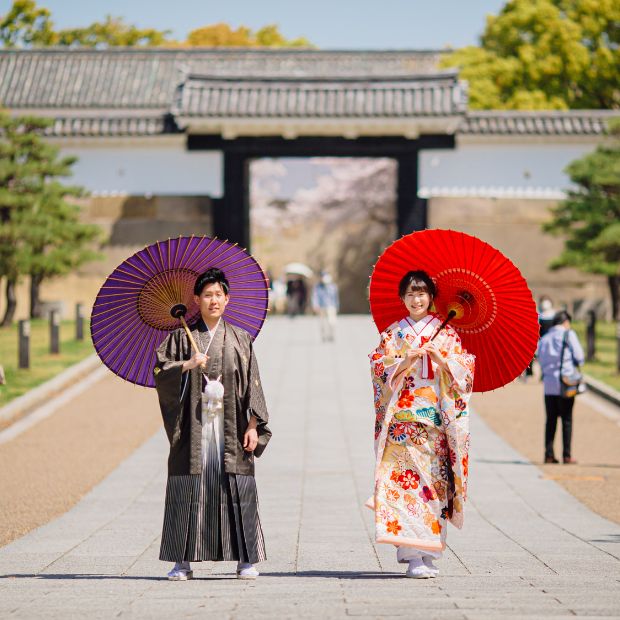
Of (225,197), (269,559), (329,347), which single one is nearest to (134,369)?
(269,559)

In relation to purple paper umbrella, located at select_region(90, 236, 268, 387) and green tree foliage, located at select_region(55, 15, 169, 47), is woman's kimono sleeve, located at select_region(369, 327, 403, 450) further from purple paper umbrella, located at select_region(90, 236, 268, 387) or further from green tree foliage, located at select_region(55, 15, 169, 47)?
green tree foliage, located at select_region(55, 15, 169, 47)

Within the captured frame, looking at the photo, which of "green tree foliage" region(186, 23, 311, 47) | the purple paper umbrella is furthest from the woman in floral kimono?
"green tree foliage" region(186, 23, 311, 47)

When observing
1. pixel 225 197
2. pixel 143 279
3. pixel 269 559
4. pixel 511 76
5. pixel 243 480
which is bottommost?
pixel 269 559

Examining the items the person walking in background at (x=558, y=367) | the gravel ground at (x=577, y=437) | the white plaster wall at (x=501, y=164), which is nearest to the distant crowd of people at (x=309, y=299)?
the white plaster wall at (x=501, y=164)

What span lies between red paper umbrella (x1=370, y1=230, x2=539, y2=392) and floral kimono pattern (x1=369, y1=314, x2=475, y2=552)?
0.21 meters

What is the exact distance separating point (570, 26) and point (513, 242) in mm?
9762

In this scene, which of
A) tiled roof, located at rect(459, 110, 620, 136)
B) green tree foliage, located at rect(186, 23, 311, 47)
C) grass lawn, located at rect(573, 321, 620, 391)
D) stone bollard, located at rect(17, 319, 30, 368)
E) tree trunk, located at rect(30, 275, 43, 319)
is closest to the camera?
stone bollard, located at rect(17, 319, 30, 368)

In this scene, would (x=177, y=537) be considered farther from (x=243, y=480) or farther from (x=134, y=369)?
(x=134, y=369)

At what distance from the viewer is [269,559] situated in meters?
7.41

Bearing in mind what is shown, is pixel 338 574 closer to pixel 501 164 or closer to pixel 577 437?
pixel 577 437

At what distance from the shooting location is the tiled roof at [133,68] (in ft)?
112

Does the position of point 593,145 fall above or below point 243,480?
above

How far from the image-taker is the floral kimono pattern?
658 cm

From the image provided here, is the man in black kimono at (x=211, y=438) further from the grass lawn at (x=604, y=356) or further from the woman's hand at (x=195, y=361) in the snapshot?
the grass lawn at (x=604, y=356)
